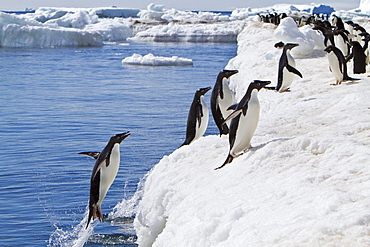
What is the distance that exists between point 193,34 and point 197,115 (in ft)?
111

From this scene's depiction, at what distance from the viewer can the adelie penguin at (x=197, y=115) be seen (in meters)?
5.77

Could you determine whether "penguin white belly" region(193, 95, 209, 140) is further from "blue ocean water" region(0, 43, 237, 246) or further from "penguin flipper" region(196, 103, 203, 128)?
"blue ocean water" region(0, 43, 237, 246)

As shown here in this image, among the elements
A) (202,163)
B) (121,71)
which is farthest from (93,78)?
(202,163)

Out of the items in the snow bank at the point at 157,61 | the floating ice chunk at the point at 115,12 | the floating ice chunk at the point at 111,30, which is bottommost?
the snow bank at the point at 157,61

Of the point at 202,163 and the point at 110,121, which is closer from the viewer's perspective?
the point at 202,163

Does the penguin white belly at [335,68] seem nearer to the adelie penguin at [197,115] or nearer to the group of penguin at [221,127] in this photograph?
the group of penguin at [221,127]

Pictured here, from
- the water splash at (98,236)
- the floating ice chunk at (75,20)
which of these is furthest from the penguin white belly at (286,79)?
the floating ice chunk at (75,20)

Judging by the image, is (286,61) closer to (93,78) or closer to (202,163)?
(202,163)

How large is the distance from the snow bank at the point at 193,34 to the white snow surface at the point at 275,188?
107ft

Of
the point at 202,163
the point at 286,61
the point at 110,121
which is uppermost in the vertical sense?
the point at 286,61

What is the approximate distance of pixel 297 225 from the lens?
8.91ft

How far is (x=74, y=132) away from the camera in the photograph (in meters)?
10.1

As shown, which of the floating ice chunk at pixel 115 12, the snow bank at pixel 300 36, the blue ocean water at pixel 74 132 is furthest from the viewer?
the floating ice chunk at pixel 115 12

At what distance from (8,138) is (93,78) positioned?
827 centimetres
